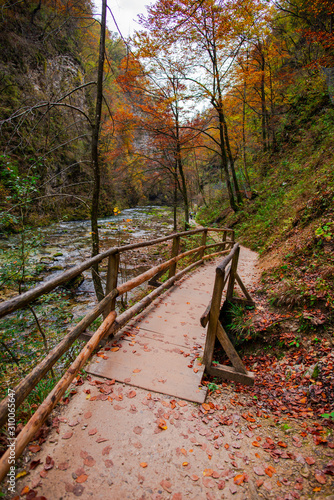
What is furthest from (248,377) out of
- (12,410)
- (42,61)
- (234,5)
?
(42,61)

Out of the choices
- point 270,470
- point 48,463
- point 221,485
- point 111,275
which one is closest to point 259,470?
point 270,470

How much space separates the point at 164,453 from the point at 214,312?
1465 mm

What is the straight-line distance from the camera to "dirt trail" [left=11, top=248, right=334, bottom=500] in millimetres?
1678

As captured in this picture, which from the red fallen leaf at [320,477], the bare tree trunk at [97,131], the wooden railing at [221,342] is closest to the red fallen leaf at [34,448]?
the wooden railing at [221,342]

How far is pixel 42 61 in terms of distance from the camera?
15.9m

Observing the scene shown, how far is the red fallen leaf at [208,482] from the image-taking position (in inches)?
69.4

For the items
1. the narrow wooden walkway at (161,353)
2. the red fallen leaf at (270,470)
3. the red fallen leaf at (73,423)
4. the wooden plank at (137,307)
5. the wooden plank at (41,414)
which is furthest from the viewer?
the wooden plank at (137,307)

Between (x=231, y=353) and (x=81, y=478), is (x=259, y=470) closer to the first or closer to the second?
(x=231, y=353)

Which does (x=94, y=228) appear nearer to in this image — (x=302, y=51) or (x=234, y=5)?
(x=234, y=5)

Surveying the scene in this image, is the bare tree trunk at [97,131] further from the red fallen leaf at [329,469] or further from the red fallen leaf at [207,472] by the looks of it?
the red fallen leaf at [329,469]

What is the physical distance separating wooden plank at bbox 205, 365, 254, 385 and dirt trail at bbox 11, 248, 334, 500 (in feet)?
1.15

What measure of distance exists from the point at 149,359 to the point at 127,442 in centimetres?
110

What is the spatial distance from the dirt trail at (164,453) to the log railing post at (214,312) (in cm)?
55

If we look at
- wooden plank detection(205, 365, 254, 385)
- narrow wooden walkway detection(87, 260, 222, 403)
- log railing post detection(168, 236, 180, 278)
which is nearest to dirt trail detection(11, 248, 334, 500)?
narrow wooden walkway detection(87, 260, 222, 403)
